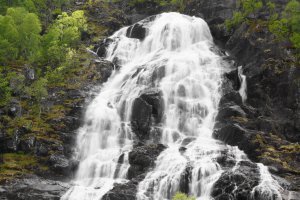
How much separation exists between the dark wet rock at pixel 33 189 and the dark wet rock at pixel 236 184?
15.5 metres

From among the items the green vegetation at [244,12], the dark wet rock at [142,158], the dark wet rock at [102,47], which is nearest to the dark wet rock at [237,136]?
the dark wet rock at [142,158]

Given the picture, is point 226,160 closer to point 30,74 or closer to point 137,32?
point 30,74

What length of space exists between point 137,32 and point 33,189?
40898mm

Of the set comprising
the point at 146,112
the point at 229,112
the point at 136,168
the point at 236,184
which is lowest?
the point at 236,184

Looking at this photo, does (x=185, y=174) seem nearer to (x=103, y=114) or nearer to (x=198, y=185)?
(x=198, y=185)

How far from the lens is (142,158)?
42.8 m

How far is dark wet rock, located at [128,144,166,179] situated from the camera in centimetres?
4221

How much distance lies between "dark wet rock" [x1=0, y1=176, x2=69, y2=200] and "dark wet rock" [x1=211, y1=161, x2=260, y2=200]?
15.5 m

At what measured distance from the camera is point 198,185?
38375mm

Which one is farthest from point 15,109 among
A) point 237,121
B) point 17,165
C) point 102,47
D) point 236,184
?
point 236,184

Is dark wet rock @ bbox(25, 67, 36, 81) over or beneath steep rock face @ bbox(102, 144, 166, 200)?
over

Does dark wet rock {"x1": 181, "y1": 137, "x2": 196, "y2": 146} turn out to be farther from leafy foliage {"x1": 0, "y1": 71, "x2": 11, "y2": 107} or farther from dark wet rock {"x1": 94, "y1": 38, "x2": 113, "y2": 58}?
dark wet rock {"x1": 94, "y1": 38, "x2": 113, "y2": 58}

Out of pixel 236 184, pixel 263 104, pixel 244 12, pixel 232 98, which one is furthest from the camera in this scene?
pixel 244 12

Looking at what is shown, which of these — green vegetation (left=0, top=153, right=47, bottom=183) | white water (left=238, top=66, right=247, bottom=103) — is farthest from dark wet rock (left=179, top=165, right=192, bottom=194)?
white water (left=238, top=66, right=247, bottom=103)
